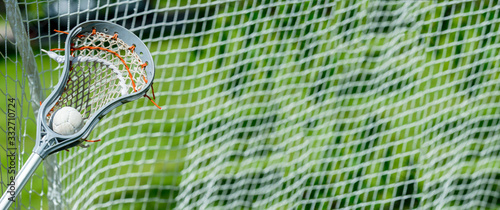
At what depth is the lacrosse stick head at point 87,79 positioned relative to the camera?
1107 mm

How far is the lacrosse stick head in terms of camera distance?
3.63ft

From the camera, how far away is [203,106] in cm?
231

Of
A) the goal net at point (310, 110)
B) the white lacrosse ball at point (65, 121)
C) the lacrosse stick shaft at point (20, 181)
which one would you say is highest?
the white lacrosse ball at point (65, 121)

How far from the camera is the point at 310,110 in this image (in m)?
2.36

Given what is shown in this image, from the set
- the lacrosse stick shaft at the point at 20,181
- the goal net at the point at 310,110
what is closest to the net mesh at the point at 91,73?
the lacrosse stick shaft at the point at 20,181

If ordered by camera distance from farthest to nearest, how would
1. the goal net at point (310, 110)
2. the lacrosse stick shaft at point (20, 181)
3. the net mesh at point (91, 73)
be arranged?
the goal net at point (310, 110)
the net mesh at point (91, 73)
the lacrosse stick shaft at point (20, 181)

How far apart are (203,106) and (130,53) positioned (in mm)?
1037

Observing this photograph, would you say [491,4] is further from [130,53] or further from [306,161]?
[130,53]

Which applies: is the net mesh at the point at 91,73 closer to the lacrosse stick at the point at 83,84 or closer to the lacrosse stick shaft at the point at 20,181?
the lacrosse stick at the point at 83,84

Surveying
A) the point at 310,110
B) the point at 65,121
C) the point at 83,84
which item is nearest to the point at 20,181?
the point at 65,121

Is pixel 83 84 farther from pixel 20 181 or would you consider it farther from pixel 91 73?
pixel 20 181

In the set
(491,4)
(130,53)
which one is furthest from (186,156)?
(491,4)

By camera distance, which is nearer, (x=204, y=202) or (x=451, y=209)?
(x=204, y=202)

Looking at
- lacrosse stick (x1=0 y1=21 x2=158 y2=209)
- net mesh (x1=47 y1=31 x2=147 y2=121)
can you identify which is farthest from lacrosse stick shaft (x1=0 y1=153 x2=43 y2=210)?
net mesh (x1=47 y1=31 x2=147 y2=121)
